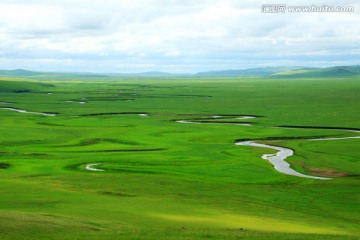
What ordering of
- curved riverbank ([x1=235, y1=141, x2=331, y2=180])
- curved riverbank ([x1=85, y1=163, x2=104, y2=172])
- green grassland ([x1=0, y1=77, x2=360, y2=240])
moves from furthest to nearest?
1. curved riverbank ([x1=85, y1=163, x2=104, y2=172])
2. curved riverbank ([x1=235, y1=141, x2=331, y2=180])
3. green grassland ([x1=0, y1=77, x2=360, y2=240])

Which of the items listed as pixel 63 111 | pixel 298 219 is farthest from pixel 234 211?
pixel 63 111

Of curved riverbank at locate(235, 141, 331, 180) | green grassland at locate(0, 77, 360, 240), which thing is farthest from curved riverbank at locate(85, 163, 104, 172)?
curved riverbank at locate(235, 141, 331, 180)

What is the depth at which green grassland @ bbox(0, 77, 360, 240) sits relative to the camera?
2989 centimetres

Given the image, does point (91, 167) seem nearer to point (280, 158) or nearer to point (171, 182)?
point (171, 182)

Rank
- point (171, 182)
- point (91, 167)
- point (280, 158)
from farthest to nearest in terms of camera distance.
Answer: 1. point (280, 158)
2. point (91, 167)
3. point (171, 182)

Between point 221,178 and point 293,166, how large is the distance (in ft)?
34.8

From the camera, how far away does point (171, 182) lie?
162 ft

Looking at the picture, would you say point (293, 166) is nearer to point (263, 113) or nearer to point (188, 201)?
point (188, 201)

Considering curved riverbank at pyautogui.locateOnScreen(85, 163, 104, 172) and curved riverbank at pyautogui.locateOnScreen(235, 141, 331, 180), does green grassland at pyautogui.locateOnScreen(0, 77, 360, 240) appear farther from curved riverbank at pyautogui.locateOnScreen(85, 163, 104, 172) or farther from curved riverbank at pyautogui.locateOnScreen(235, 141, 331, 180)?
curved riverbank at pyautogui.locateOnScreen(235, 141, 331, 180)

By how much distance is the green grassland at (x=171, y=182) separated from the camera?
29.9m

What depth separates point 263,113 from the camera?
416 feet

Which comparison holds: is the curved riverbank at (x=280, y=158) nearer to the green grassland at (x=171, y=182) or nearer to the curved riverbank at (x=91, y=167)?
the green grassland at (x=171, y=182)

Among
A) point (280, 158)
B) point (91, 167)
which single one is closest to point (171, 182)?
point (91, 167)

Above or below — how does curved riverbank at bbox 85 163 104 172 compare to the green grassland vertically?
below
